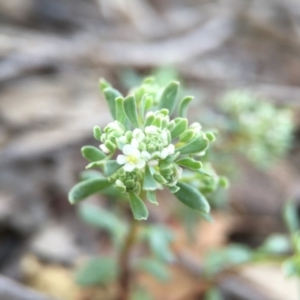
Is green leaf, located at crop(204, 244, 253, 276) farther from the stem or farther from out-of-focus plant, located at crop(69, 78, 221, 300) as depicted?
out-of-focus plant, located at crop(69, 78, 221, 300)

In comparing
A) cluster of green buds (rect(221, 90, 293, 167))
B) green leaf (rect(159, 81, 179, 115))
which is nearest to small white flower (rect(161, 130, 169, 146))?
green leaf (rect(159, 81, 179, 115))

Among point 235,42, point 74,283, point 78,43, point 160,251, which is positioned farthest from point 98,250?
point 235,42

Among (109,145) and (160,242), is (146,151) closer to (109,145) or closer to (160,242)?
(109,145)

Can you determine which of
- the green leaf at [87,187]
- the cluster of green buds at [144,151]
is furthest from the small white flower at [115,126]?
the green leaf at [87,187]

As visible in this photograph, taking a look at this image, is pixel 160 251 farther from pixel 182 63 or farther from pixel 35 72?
pixel 182 63

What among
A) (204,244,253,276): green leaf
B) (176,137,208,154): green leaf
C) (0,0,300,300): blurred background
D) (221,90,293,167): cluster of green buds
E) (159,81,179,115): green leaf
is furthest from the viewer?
(221,90,293,167): cluster of green buds

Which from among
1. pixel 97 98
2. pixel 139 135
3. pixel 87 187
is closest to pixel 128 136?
pixel 139 135
